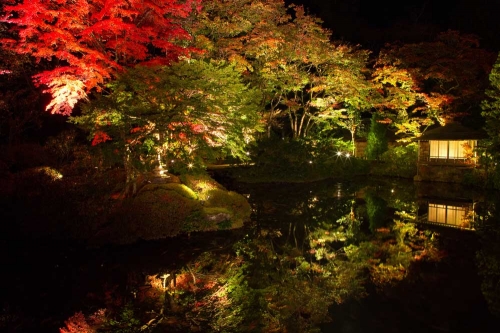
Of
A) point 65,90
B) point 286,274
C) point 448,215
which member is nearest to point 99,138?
point 65,90

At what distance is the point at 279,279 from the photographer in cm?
719

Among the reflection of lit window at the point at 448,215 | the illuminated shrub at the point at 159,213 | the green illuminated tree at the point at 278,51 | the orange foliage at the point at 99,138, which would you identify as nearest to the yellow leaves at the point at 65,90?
the orange foliage at the point at 99,138

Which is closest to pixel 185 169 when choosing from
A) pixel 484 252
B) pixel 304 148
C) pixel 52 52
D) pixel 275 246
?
pixel 275 246

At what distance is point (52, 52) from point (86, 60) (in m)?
0.98

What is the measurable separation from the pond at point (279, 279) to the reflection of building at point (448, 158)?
28.3 feet

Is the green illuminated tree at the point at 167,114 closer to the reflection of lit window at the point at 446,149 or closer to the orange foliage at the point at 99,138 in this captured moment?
the orange foliage at the point at 99,138

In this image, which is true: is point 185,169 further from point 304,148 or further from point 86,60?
point 304,148

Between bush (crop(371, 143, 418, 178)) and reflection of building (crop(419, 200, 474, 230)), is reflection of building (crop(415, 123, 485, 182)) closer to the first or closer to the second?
bush (crop(371, 143, 418, 178))

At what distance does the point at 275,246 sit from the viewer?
9227 mm

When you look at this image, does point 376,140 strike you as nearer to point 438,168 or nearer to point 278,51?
point 438,168

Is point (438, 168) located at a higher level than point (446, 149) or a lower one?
lower

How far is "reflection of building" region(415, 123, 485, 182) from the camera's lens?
19.4m

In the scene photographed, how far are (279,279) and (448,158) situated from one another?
17359 millimetres

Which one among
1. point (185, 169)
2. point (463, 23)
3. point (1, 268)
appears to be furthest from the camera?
point (463, 23)
